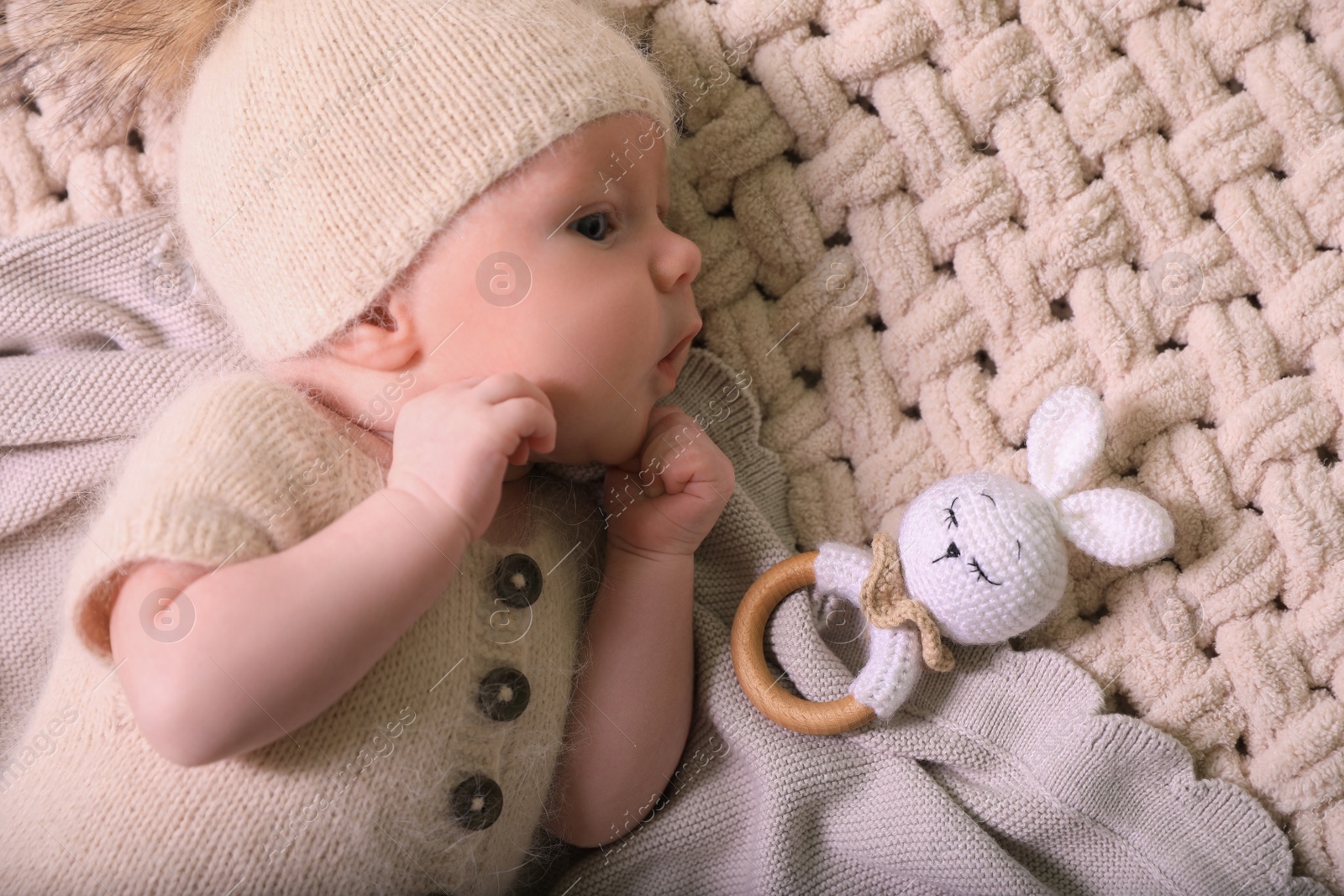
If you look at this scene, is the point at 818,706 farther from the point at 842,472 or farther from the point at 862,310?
the point at 862,310

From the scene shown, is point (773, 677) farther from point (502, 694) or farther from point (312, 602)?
point (312, 602)

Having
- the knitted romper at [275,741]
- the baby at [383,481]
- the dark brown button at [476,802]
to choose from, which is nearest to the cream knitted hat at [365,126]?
the baby at [383,481]

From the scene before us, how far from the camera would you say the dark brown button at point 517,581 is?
94 cm

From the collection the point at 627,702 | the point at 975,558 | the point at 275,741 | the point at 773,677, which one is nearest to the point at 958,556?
the point at 975,558

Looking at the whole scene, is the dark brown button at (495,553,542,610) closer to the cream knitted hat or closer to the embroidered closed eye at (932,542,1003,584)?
the cream knitted hat

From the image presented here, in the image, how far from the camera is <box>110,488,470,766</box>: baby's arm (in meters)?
0.76

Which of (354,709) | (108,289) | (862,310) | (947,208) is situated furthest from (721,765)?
(108,289)

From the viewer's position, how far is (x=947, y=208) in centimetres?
105

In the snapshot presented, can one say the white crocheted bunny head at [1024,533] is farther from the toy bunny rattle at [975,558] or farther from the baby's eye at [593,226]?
the baby's eye at [593,226]

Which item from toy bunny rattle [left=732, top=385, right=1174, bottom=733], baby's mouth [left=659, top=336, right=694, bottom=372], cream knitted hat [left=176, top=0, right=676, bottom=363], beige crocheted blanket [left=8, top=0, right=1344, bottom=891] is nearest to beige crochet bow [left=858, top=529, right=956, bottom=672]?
toy bunny rattle [left=732, top=385, right=1174, bottom=733]

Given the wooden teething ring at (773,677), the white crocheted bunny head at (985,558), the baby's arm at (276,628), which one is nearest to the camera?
the baby's arm at (276,628)

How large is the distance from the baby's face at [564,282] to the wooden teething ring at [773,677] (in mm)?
246

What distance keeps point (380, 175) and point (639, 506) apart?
425 millimetres

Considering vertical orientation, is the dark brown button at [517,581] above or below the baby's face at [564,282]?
below
